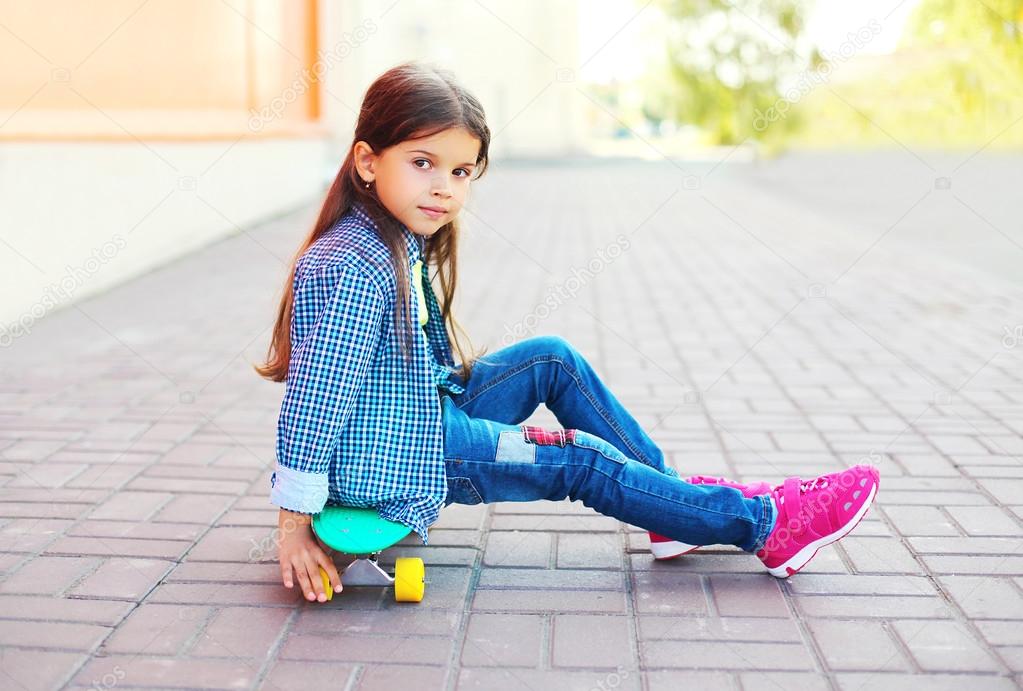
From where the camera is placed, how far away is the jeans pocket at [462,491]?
2266mm

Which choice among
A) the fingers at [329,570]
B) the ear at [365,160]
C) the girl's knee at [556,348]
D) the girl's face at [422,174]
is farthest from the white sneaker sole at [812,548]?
the ear at [365,160]

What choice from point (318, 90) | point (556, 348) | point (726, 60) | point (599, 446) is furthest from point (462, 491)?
point (726, 60)

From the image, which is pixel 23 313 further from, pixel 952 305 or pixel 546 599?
pixel 952 305

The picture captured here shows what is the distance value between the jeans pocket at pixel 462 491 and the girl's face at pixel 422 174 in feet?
1.80

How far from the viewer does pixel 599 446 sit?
2289 millimetres

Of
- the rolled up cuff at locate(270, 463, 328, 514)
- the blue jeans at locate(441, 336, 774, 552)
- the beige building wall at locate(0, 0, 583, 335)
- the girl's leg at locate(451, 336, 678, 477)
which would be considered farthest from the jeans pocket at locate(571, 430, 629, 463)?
the beige building wall at locate(0, 0, 583, 335)

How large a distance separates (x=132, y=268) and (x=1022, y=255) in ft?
21.1

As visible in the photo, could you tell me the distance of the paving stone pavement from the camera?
1.99 metres

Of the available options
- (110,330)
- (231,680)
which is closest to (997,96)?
(110,330)

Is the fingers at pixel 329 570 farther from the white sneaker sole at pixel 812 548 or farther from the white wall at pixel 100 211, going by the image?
the white wall at pixel 100 211

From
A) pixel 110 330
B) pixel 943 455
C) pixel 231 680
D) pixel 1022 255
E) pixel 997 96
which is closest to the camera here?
pixel 231 680

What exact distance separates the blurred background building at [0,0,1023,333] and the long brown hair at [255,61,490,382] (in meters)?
3.39

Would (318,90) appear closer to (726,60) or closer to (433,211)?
(726,60)

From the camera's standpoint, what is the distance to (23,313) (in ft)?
17.3
